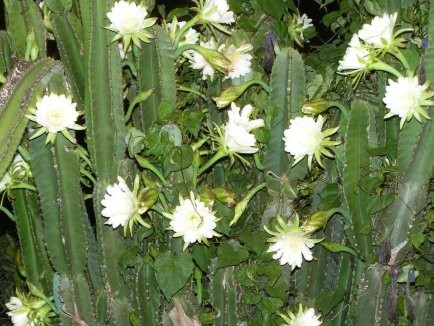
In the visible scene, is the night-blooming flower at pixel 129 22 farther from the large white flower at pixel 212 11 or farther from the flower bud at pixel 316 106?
the flower bud at pixel 316 106

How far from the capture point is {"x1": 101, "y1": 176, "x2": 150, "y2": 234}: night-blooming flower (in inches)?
50.4

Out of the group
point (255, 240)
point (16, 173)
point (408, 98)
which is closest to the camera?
point (408, 98)

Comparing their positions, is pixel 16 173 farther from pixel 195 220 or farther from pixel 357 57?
pixel 357 57

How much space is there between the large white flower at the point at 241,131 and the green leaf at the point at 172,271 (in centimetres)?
24

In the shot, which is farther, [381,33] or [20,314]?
[20,314]

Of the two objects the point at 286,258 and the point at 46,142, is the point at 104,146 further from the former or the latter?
the point at 286,258

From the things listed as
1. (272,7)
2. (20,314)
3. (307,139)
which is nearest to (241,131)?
(307,139)

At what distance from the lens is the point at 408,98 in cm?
123

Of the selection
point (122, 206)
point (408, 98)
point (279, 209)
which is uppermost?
point (408, 98)

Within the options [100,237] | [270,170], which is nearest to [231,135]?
[270,170]

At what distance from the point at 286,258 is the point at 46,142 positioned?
53 cm

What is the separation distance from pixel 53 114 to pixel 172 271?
0.39 m

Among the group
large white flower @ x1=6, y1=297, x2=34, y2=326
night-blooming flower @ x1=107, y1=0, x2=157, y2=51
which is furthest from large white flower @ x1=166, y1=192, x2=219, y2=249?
large white flower @ x1=6, y1=297, x2=34, y2=326

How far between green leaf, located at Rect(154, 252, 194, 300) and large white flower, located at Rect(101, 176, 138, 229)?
0.38 feet
